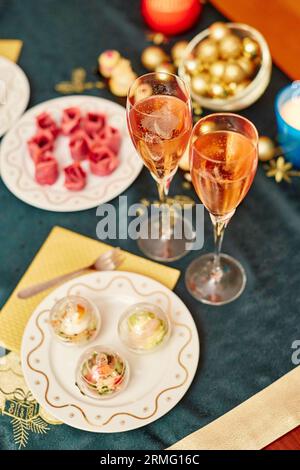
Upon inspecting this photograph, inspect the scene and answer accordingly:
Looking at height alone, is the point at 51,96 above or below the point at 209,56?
below

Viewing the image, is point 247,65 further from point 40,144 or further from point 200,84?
point 40,144

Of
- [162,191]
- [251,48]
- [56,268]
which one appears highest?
[251,48]

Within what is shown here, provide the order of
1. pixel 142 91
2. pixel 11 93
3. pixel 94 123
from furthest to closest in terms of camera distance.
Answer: pixel 11 93 → pixel 94 123 → pixel 142 91

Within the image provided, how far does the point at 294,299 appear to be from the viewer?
83 centimetres

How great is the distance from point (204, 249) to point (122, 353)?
0.68 ft

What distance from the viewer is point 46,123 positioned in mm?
1009

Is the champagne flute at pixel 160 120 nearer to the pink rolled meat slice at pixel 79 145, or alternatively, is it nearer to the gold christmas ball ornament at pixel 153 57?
the pink rolled meat slice at pixel 79 145

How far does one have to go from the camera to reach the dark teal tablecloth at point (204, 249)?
29.2 inches

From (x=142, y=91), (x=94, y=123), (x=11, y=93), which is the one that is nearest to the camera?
(x=142, y=91)

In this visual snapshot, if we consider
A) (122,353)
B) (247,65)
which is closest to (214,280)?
(122,353)

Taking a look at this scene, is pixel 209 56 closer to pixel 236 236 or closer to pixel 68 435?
pixel 236 236
